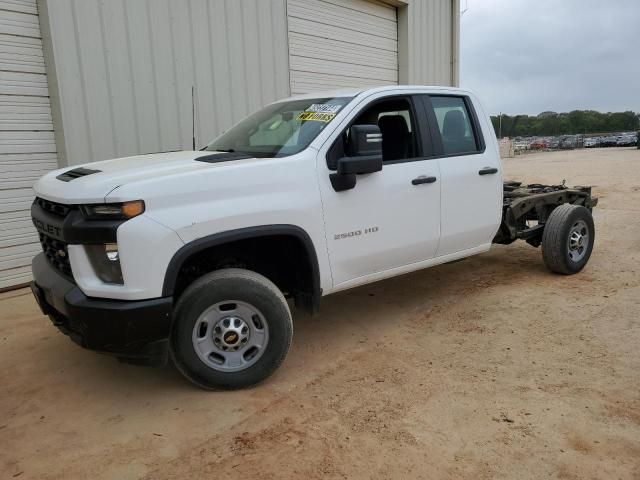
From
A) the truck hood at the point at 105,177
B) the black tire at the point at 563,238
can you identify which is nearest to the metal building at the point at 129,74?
the truck hood at the point at 105,177

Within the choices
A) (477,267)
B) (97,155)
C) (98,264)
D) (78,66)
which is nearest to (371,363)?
(98,264)

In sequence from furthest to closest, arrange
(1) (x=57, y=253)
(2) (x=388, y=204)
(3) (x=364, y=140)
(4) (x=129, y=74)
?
(4) (x=129, y=74) < (2) (x=388, y=204) < (3) (x=364, y=140) < (1) (x=57, y=253)

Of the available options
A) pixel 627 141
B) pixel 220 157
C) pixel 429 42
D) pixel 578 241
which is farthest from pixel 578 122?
pixel 220 157

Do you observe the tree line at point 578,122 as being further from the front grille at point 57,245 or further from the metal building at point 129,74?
the front grille at point 57,245

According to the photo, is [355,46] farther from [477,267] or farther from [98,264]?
[98,264]

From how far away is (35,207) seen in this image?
11.7 feet

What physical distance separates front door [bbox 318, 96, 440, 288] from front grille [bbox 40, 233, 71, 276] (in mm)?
1617

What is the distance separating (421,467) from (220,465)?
98 centimetres

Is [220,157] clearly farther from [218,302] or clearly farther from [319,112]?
[218,302]

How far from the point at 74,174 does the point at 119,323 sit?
1.10 m

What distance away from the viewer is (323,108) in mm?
3998

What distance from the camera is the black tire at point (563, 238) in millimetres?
5500

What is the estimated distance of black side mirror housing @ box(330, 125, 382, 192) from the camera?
3.51 metres

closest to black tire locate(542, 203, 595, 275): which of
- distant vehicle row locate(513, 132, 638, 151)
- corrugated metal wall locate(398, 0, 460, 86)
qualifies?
corrugated metal wall locate(398, 0, 460, 86)
